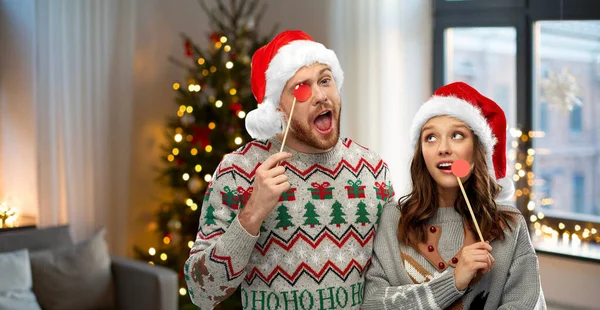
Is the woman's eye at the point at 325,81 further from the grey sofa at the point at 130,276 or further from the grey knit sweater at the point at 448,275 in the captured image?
the grey sofa at the point at 130,276

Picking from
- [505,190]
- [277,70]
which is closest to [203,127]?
[277,70]

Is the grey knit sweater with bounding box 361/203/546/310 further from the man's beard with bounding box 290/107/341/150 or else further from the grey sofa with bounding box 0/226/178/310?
the grey sofa with bounding box 0/226/178/310

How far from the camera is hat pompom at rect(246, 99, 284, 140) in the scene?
183 cm

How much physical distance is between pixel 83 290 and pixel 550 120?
8.07ft

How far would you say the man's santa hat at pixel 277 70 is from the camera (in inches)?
72.1

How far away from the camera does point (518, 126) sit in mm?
3725

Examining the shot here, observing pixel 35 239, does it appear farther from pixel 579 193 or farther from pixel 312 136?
pixel 579 193

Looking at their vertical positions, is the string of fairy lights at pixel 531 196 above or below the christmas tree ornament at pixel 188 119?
below

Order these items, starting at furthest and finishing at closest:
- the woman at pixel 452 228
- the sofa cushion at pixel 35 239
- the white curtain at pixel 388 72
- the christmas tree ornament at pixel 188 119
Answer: the christmas tree ornament at pixel 188 119 → the white curtain at pixel 388 72 → the sofa cushion at pixel 35 239 → the woman at pixel 452 228

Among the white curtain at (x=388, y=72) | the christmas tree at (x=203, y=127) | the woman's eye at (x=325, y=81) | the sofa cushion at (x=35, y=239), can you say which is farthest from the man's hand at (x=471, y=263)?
the sofa cushion at (x=35, y=239)

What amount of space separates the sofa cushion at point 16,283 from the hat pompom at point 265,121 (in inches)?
79.7

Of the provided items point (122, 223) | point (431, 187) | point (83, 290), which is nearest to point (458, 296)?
point (431, 187)

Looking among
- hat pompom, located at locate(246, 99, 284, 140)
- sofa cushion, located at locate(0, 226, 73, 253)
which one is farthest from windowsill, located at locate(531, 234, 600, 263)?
sofa cushion, located at locate(0, 226, 73, 253)

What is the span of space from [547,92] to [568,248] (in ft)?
2.51
